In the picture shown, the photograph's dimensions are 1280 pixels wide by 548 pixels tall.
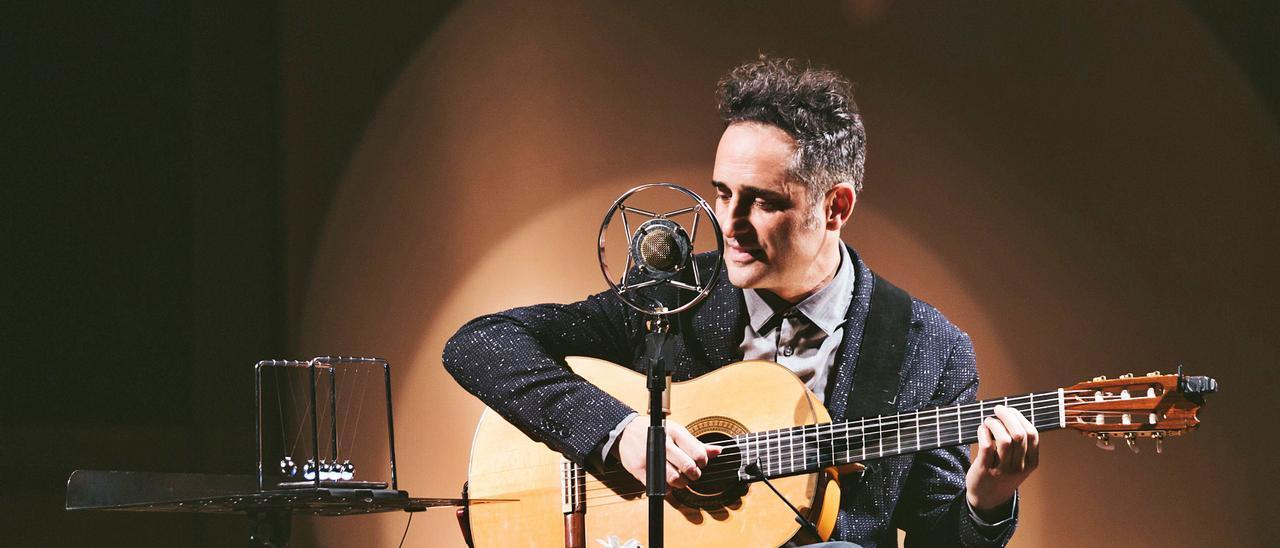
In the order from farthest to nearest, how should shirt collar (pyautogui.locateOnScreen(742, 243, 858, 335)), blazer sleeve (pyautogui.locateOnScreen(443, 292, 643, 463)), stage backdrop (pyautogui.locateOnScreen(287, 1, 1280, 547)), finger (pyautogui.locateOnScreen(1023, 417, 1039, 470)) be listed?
stage backdrop (pyautogui.locateOnScreen(287, 1, 1280, 547)) → shirt collar (pyautogui.locateOnScreen(742, 243, 858, 335)) → blazer sleeve (pyautogui.locateOnScreen(443, 292, 643, 463)) → finger (pyautogui.locateOnScreen(1023, 417, 1039, 470))

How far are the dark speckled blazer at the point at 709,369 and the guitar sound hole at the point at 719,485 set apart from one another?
0.77ft

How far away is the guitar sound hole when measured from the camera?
2.71 meters

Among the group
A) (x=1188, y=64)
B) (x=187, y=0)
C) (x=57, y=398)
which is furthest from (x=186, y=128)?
(x=1188, y=64)

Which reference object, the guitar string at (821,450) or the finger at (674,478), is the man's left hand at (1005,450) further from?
the finger at (674,478)

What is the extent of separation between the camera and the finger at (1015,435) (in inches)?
96.8

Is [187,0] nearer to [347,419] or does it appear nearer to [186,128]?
[186,128]

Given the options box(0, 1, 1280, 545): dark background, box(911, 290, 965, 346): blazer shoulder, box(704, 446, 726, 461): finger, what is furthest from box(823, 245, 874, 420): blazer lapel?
box(0, 1, 1280, 545): dark background

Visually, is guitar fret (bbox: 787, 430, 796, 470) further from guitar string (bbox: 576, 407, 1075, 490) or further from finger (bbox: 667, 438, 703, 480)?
finger (bbox: 667, 438, 703, 480)

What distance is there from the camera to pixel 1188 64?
317 cm

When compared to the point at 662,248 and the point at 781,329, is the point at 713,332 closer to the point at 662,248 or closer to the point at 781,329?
the point at 781,329

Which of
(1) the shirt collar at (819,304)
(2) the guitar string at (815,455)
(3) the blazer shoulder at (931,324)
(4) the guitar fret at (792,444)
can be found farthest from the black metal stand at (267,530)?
(3) the blazer shoulder at (931,324)

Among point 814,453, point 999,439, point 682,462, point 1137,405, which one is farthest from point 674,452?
point 1137,405

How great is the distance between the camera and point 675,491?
275cm

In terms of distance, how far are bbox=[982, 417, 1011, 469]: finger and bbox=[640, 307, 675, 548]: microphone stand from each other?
27.7 inches
